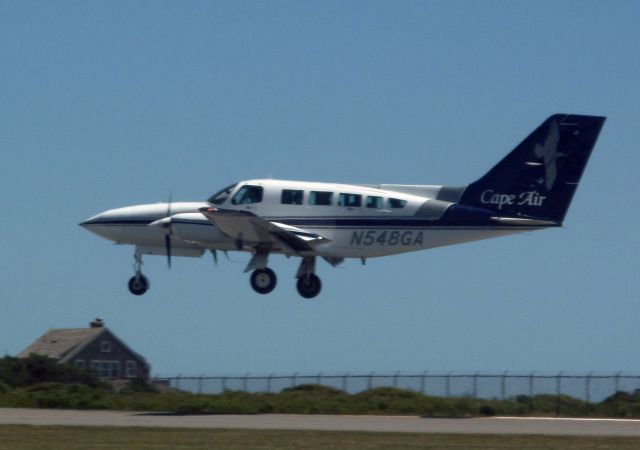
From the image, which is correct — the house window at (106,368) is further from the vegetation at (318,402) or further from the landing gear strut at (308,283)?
the landing gear strut at (308,283)

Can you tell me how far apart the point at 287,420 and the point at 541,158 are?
43.1ft

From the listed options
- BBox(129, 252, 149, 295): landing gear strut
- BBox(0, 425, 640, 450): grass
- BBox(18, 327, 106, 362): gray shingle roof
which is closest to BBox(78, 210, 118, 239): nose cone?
BBox(129, 252, 149, 295): landing gear strut

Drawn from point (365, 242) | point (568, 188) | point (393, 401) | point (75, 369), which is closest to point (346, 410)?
point (393, 401)

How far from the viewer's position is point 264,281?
4331cm

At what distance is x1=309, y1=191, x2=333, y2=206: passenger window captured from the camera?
1661 inches

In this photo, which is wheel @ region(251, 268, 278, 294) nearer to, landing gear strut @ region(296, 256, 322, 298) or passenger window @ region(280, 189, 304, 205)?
landing gear strut @ region(296, 256, 322, 298)

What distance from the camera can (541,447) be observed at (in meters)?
27.9

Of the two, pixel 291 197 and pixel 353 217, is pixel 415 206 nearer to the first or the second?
pixel 353 217

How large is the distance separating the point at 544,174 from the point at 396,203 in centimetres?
493

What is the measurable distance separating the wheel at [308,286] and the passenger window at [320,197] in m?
2.93

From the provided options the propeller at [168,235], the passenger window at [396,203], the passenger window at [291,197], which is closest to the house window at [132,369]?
the propeller at [168,235]

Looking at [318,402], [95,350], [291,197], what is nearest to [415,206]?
[291,197]

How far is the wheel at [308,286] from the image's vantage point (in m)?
43.8

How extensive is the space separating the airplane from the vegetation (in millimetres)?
5077
